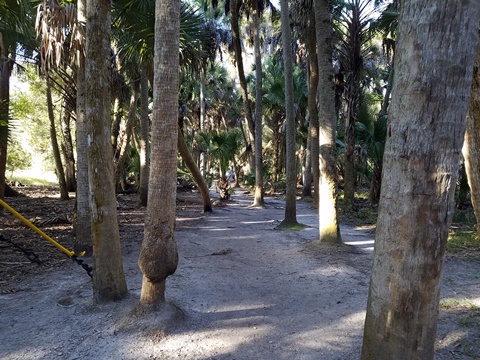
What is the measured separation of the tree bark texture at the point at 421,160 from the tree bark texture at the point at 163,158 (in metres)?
2.34

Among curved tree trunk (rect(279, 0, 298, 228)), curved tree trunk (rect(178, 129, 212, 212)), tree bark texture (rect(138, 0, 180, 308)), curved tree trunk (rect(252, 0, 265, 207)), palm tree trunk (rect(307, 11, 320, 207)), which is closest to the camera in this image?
tree bark texture (rect(138, 0, 180, 308))

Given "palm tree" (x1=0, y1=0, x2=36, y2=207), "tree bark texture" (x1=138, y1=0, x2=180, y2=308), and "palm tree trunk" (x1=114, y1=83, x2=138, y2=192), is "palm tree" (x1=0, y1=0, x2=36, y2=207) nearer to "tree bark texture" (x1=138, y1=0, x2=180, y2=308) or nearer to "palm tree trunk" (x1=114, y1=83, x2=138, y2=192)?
"tree bark texture" (x1=138, y1=0, x2=180, y2=308)

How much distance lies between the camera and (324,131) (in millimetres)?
7691

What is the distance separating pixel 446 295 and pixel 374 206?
9.55 m

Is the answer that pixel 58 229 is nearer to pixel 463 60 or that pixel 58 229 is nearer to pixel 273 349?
pixel 273 349

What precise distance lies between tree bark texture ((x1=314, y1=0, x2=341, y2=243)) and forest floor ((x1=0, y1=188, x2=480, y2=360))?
514 millimetres

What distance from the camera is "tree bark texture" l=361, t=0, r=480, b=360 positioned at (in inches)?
70.8

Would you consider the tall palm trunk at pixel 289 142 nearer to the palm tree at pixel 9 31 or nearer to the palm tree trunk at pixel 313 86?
the palm tree trunk at pixel 313 86

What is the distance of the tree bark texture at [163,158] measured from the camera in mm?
3699

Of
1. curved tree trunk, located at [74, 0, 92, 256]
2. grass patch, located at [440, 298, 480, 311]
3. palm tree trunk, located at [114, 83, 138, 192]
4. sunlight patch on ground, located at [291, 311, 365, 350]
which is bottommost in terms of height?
sunlight patch on ground, located at [291, 311, 365, 350]

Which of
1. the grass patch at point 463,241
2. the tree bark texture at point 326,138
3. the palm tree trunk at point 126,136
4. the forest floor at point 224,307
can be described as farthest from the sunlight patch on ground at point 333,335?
the palm tree trunk at point 126,136

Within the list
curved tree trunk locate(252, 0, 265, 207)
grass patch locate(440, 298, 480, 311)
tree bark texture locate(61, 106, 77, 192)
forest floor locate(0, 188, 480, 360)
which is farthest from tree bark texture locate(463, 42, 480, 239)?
tree bark texture locate(61, 106, 77, 192)

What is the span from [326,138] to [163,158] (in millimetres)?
4834

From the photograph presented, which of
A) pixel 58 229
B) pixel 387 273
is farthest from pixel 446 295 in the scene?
pixel 58 229
